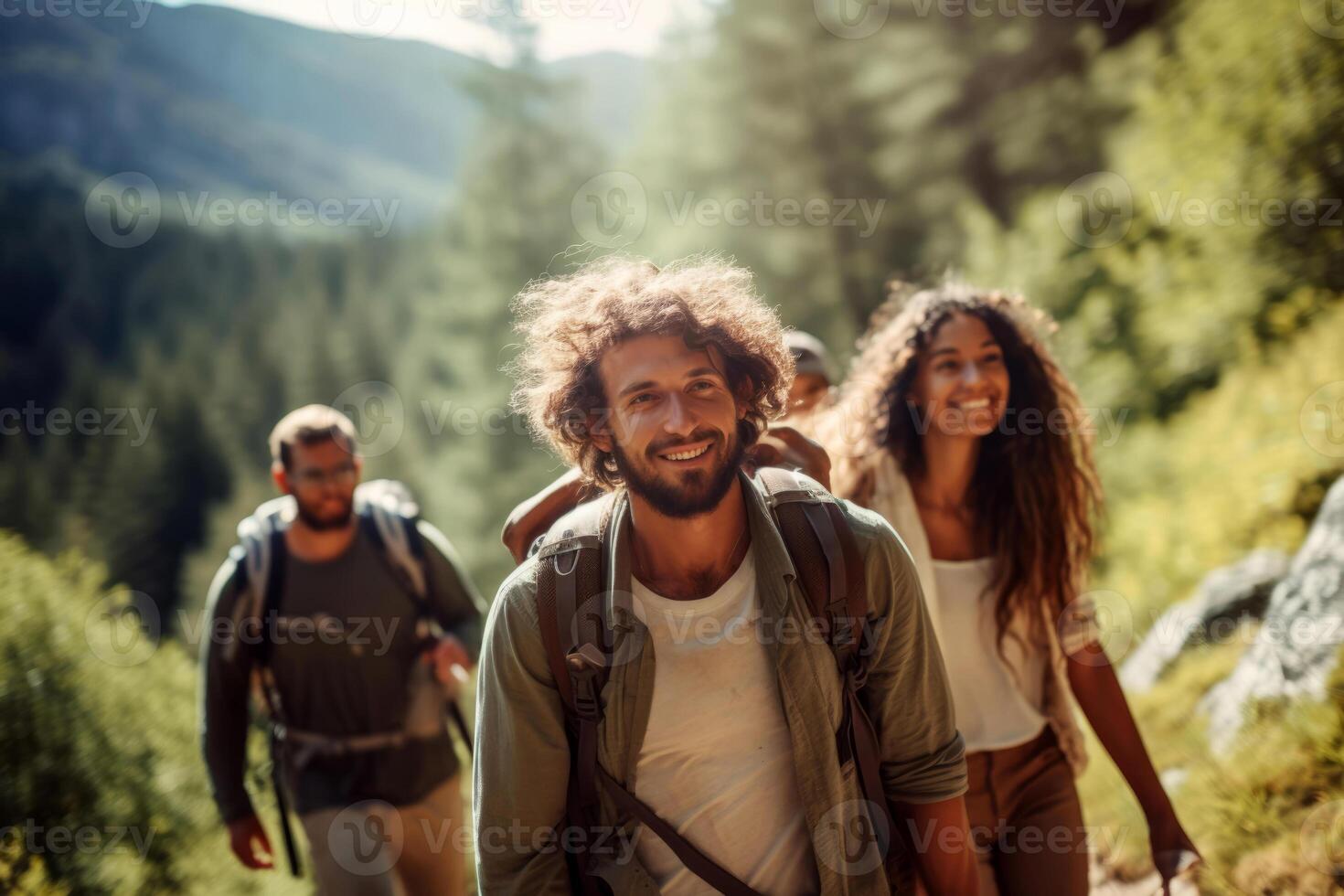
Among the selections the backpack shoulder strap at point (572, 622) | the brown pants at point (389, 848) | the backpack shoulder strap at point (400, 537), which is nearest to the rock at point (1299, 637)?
the backpack shoulder strap at point (572, 622)

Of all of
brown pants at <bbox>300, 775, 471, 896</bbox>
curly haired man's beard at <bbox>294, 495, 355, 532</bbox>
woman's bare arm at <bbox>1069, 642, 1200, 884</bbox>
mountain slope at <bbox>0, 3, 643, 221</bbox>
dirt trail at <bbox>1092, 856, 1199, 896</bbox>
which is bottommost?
dirt trail at <bbox>1092, 856, 1199, 896</bbox>

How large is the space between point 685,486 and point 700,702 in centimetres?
53

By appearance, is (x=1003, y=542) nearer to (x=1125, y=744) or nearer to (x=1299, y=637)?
(x=1125, y=744)

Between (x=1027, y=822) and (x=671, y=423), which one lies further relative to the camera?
(x=1027, y=822)

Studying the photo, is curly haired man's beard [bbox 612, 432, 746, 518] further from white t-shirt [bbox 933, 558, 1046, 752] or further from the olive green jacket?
white t-shirt [bbox 933, 558, 1046, 752]

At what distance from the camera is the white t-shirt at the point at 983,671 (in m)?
3.02

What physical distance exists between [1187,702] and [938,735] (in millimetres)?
3712

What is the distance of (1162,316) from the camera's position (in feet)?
31.3

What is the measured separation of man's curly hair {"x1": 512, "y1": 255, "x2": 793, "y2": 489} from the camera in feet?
8.38

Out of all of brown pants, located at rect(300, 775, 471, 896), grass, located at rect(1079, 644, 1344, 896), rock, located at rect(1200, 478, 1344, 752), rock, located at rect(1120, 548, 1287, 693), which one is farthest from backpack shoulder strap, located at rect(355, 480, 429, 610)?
rock, located at rect(1120, 548, 1287, 693)

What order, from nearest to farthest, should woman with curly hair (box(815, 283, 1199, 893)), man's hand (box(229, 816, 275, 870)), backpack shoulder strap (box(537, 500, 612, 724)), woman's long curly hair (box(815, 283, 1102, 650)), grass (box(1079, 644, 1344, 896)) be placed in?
backpack shoulder strap (box(537, 500, 612, 724)) → woman with curly hair (box(815, 283, 1199, 893)) → woman's long curly hair (box(815, 283, 1102, 650)) → grass (box(1079, 644, 1344, 896)) → man's hand (box(229, 816, 275, 870))

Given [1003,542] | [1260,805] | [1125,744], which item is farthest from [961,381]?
[1260,805]

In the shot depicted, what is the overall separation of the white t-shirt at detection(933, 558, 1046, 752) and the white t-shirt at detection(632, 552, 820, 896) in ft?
3.25

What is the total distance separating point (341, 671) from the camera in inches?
164
